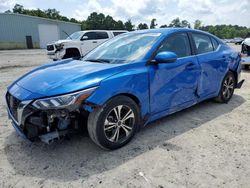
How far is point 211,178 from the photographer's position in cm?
238

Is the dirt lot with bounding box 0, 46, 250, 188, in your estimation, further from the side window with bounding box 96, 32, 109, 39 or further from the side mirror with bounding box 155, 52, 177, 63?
the side window with bounding box 96, 32, 109, 39

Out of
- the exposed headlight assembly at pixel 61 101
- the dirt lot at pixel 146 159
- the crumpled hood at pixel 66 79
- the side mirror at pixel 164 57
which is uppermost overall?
the side mirror at pixel 164 57

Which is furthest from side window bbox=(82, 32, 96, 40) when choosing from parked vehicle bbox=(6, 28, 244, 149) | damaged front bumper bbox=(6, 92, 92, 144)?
damaged front bumper bbox=(6, 92, 92, 144)

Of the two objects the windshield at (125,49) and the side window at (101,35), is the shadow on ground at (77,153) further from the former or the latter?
the side window at (101,35)

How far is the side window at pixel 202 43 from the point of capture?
4.05 metres

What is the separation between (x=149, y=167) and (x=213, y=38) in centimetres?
322

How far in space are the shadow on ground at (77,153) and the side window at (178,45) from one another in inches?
46.5

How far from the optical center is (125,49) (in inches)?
139

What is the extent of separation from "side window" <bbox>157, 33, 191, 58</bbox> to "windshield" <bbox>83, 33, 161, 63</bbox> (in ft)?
0.61

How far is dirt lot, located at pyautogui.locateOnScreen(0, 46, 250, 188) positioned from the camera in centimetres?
237

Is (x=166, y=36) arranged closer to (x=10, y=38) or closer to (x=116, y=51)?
(x=116, y=51)

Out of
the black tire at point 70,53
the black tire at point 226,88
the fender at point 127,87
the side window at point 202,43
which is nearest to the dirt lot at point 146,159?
the fender at point 127,87

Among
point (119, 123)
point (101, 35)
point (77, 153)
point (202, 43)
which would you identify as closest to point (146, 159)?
point (119, 123)

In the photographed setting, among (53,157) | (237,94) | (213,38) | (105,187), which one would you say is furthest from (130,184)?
(237,94)
